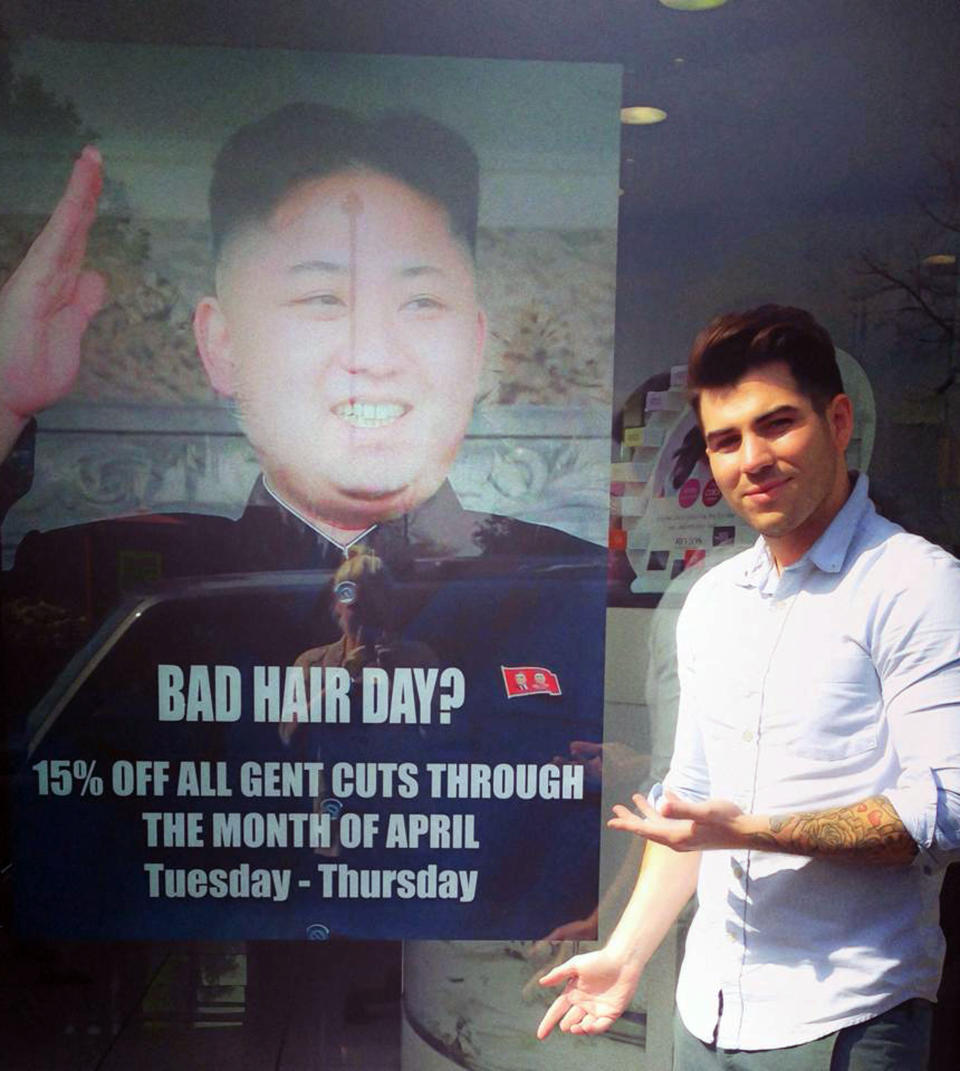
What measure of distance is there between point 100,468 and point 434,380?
73cm

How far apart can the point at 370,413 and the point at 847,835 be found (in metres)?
1.25

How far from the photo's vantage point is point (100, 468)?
7.61 ft

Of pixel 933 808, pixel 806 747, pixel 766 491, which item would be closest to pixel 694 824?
pixel 806 747

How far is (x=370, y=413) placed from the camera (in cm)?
234

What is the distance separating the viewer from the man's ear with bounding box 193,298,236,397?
7.58 ft

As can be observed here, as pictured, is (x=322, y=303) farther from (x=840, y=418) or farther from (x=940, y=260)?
(x=940, y=260)

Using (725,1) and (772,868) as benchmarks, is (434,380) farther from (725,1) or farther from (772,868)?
(772,868)

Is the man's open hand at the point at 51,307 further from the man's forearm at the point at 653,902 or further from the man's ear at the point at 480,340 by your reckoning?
the man's forearm at the point at 653,902

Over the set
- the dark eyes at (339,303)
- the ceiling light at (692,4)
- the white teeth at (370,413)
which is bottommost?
the white teeth at (370,413)

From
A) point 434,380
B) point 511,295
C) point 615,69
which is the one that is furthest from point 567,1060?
point 615,69

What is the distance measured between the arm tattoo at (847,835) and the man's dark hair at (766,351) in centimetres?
78

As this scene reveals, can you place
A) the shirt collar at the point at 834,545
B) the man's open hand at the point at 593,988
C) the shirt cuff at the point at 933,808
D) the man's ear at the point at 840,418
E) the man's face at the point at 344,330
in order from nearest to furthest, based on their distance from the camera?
the shirt cuff at the point at 933,808
the shirt collar at the point at 834,545
the man's ear at the point at 840,418
the man's face at the point at 344,330
the man's open hand at the point at 593,988

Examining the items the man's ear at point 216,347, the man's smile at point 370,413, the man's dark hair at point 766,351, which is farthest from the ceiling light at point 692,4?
the man's ear at point 216,347

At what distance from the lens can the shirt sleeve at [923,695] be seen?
1889 millimetres
